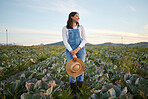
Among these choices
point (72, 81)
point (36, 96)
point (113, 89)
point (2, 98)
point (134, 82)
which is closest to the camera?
point (36, 96)

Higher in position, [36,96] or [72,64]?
[72,64]

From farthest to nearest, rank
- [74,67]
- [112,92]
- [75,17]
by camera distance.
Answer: [75,17], [74,67], [112,92]

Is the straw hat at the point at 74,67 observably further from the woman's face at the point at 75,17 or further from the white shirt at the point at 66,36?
the woman's face at the point at 75,17

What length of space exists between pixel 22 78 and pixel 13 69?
332cm

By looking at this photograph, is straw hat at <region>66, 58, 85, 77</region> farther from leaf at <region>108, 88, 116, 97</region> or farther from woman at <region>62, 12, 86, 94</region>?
leaf at <region>108, 88, 116, 97</region>

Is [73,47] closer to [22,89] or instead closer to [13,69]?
[22,89]

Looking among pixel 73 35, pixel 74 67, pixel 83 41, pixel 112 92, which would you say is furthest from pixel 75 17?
pixel 112 92

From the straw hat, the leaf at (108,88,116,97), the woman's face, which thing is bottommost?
the leaf at (108,88,116,97)

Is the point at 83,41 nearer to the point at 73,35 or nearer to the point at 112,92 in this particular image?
the point at 73,35

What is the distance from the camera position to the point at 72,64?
2.88 meters

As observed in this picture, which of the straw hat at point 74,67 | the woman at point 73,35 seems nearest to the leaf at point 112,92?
the straw hat at point 74,67

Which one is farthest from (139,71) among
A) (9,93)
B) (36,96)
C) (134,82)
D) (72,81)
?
(9,93)

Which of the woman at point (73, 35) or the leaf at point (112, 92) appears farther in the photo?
the woman at point (73, 35)

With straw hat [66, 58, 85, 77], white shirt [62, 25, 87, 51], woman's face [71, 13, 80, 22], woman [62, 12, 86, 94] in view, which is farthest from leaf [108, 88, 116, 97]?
woman's face [71, 13, 80, 22]
